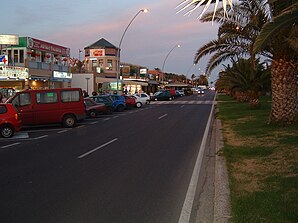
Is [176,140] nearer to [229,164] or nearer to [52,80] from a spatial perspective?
[229,164]

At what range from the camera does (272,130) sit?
46.9ft

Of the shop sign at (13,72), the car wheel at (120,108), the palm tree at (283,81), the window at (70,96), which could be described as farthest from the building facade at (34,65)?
the palm tree at (283,81)

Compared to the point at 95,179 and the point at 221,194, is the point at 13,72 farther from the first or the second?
the point at 221,194

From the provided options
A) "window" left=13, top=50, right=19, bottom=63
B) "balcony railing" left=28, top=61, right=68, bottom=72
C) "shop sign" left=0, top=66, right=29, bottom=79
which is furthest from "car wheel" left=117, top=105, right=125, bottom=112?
"window" left=13, top=50, right=19, bottom=63

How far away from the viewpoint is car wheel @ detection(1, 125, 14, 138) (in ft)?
50.4

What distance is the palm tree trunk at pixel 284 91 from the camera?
15086 mm

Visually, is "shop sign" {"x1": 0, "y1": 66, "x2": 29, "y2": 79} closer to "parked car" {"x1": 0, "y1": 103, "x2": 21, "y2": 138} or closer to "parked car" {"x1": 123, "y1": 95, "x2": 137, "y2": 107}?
"parked car" {"x1": 123, "y1": 95, "x2": 137, "y2": 107}

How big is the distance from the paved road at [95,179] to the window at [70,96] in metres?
5.16

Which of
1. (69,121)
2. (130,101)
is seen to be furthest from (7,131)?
(130,101)

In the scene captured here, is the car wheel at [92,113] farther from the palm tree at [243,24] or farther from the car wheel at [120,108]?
the palm tree at [243,24]

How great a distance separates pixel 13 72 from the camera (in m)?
34.4

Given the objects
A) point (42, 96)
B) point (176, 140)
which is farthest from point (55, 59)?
point (176, 140)

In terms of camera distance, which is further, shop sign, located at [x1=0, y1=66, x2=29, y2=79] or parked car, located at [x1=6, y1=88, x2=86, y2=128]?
shop sign, located at [x1=0, y1=66, x2=29, y2=79]

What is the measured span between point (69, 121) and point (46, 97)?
1.70 meters
